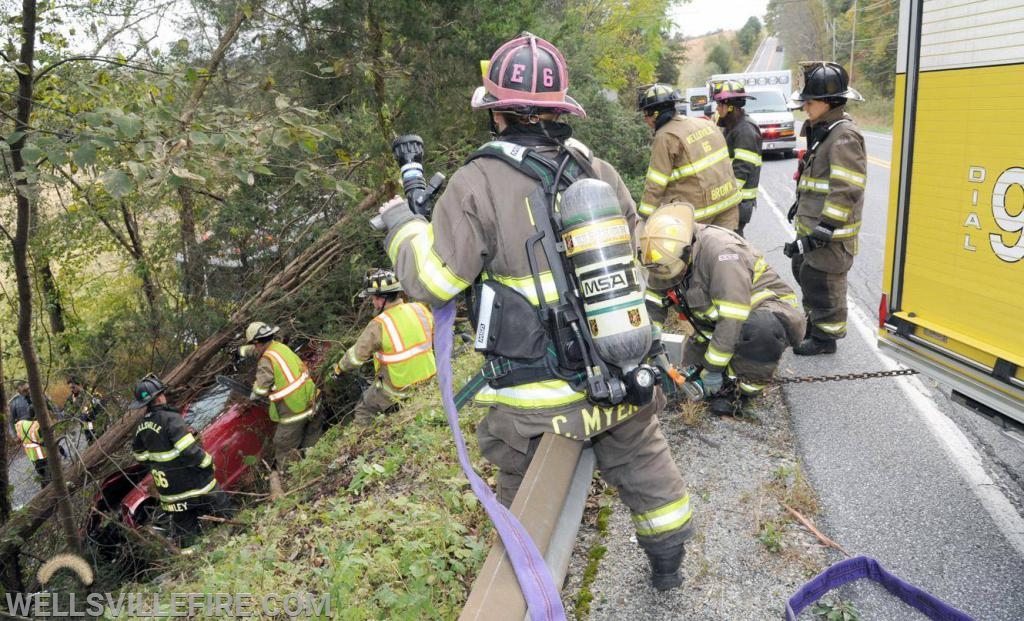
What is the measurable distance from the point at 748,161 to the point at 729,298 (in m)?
3.05

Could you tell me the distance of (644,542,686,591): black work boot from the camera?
268cm

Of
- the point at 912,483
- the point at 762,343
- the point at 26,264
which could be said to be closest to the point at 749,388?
the point at 762,343

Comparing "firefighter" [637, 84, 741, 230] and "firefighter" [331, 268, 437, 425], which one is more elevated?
"firefighter" [637, 84, 741, 230]

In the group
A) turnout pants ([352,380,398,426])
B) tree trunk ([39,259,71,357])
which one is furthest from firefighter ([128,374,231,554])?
tree trunk ([39,259,71,357])

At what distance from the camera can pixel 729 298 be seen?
12.5 feet

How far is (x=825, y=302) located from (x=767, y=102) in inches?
568

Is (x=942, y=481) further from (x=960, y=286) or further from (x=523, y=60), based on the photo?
(x=523, y=60)

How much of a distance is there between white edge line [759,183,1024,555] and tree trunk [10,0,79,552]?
510 centimetres

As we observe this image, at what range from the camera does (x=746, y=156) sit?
6.36m

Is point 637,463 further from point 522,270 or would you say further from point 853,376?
point 853,376

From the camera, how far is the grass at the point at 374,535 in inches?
119

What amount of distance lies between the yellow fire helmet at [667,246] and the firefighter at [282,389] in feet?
13.1

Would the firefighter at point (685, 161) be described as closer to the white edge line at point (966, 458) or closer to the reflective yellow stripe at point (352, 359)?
the white edge line at point (966, 458)

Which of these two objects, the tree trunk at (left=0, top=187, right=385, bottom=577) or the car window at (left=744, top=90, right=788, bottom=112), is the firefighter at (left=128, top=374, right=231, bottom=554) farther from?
the car window at (left=744, top=90, right=788, bottom=112)
